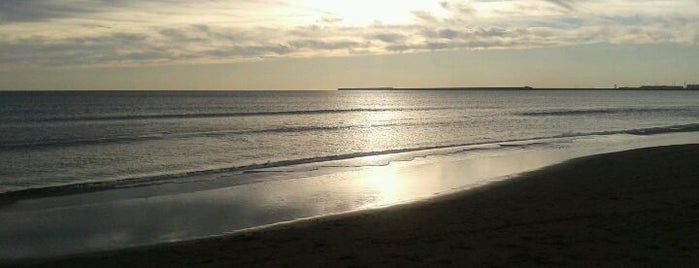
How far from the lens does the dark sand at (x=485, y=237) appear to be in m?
8.18

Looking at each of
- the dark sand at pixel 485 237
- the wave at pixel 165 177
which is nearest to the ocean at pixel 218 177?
the wave at pixel 165 177

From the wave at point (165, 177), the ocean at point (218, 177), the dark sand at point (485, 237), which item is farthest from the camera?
the wave at point (165, 177)

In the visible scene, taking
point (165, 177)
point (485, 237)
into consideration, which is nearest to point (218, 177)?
point (165, 177)

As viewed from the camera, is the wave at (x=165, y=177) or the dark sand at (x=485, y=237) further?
the wave at (x=165, y=177)

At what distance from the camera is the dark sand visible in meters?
8.18

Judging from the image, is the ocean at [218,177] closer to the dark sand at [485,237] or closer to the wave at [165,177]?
the wave at [165,177]

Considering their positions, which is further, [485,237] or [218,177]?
[218,177]

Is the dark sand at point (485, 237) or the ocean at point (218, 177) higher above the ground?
the dark sand at point (485, 237)

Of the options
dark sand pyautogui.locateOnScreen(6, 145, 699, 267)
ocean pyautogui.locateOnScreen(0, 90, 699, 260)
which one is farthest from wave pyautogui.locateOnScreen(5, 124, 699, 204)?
dark sand pyautogui.locateOnScreen(6, 145, 699, 267)

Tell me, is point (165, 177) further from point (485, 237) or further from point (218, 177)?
point (485, 237)

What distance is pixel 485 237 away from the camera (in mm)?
9438

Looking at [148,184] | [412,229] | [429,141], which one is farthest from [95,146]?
[412,229]

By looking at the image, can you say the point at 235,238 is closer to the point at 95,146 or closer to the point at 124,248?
the point at 124,248

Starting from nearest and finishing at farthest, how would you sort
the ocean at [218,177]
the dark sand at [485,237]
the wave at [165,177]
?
the dark sand at [485,237]
the ocean at [218,177]
the wave at [165,177]
